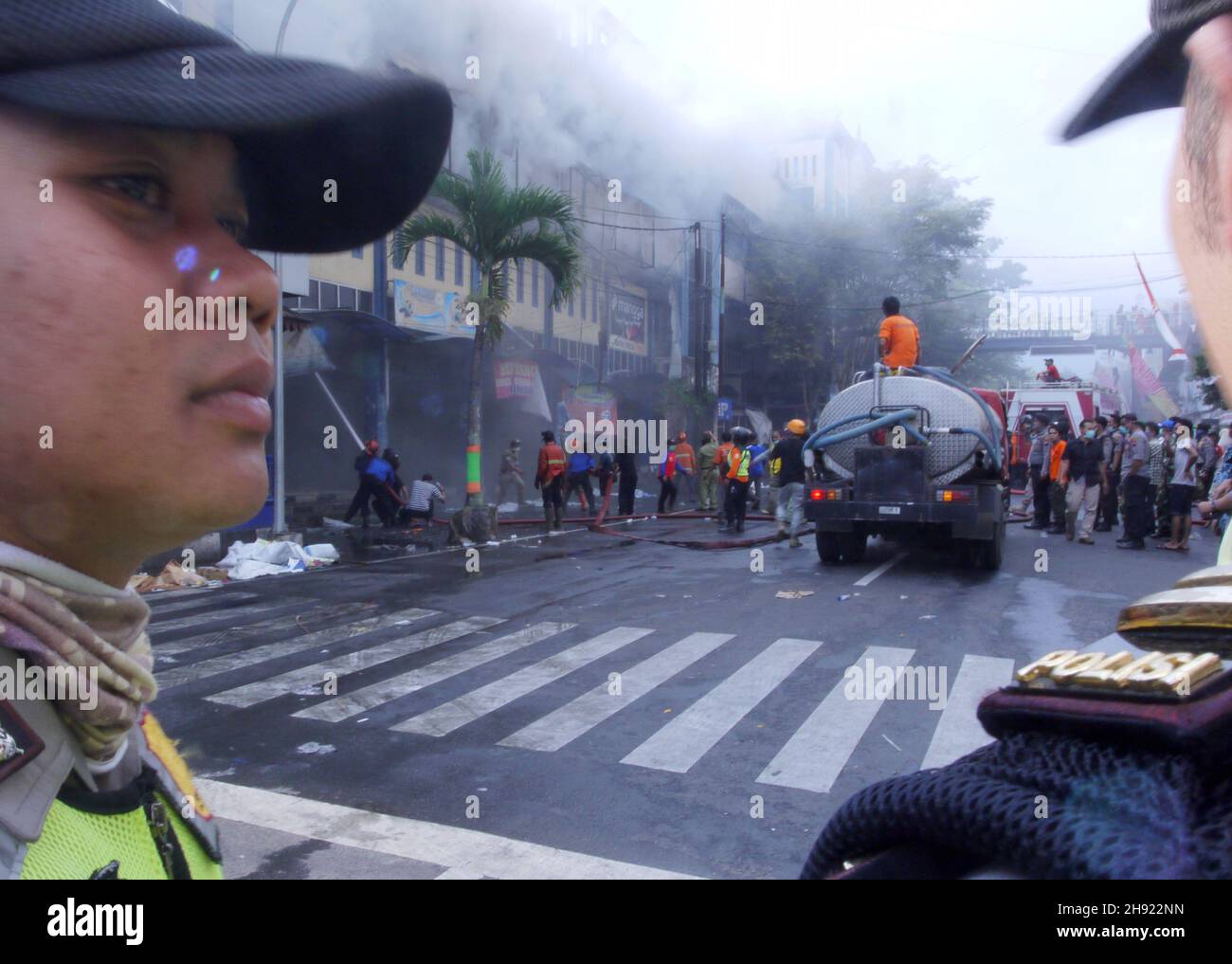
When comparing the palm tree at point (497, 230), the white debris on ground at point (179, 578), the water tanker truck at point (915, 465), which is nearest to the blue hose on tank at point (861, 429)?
the water tanker truck at point (915, 465)

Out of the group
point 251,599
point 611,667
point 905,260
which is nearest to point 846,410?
point 611,667

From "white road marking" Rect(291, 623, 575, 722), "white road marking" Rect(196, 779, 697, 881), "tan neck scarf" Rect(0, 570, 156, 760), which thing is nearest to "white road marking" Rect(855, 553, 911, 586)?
"white road marking" Rect(291, 623, 575, 722)

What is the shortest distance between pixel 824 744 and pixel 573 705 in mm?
1540

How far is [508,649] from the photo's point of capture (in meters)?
6.98

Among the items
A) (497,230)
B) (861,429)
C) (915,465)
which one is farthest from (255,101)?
(497,230)

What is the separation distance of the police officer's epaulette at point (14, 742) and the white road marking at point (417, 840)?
108 inches

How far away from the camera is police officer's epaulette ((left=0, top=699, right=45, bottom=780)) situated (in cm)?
72


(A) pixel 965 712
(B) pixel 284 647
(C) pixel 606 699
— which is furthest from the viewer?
(B) pixel 284 647

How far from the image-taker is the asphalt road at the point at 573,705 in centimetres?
373

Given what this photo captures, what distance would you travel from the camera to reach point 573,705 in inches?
219

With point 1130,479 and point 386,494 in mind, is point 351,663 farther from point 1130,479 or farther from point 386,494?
point 1130,479

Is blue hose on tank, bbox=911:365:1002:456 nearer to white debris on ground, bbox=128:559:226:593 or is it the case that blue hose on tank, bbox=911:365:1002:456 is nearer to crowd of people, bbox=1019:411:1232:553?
crowd of people, bbox=1019:411:1232:553

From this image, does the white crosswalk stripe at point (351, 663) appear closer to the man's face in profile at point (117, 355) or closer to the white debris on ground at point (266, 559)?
the white debris on ground at point (266, 559)

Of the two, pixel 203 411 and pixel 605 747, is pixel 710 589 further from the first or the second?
pixel 203 411
